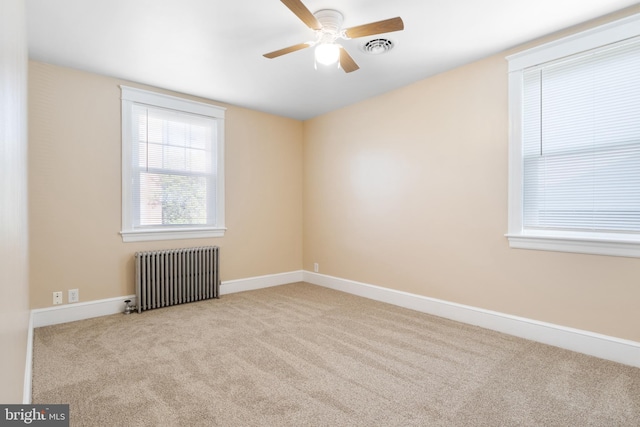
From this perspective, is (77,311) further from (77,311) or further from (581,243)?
(581,243)

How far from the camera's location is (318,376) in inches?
88.0

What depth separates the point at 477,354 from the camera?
256 cm

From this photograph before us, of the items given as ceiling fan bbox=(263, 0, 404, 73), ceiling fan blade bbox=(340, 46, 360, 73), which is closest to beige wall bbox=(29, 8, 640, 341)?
ceiling fan blade bbox=(340, 46, 360, 73)

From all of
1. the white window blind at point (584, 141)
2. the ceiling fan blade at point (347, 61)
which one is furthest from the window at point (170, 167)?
the white window blind at point (584, 141)

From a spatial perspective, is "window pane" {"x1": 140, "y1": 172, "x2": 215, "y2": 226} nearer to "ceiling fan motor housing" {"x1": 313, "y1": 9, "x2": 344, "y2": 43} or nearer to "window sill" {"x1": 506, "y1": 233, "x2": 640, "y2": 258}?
"ceiling fan motor housing" {"x1": 313, "y1": 9, "x2": 344, "y2": 43}

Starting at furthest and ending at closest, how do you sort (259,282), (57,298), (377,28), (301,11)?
(259,282)
(57,298)
(377,28)
(301,11)

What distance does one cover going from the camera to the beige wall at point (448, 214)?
262 cm

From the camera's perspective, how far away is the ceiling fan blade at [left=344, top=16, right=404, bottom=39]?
2.04m

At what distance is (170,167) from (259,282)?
6.81 feet

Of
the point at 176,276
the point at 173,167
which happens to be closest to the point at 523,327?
the point at 176,276

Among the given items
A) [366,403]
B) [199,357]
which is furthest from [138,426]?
[366,403]

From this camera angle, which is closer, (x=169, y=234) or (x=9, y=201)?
(x=9, y=201)

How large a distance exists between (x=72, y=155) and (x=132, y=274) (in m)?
1.45

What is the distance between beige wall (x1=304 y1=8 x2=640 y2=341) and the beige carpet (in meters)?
0.42
